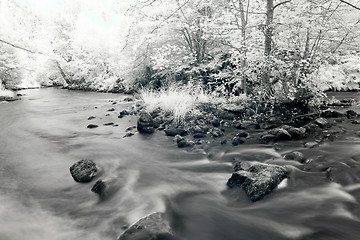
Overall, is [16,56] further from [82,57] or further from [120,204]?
[120,204]

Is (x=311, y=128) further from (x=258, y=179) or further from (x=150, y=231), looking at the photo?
(x=150, y=231)

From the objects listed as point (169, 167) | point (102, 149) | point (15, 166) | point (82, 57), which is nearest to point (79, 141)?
point (102, 149)

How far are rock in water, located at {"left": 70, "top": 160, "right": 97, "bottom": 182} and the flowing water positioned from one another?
0.11 meters

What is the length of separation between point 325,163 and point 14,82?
31.1 meters

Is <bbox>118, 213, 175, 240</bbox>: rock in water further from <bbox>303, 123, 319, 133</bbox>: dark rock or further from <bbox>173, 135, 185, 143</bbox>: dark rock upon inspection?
<bbox>303, 123, 319, 133</bbox>: dark rock

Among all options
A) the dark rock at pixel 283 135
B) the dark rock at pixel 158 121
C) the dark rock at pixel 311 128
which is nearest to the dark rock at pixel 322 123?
the dark rock at pixel 311 128

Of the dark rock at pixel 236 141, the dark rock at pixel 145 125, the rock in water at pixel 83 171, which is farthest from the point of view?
the dark rock at pixel 145 125

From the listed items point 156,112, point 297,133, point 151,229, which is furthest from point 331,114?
point 151,229

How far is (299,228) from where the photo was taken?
2.67m

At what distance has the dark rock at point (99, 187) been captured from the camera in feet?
12.3

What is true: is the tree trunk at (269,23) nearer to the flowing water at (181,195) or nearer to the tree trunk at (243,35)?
the tree trunk at (243,35)

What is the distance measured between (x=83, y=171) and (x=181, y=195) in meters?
1.92

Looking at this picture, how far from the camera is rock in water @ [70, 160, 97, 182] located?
411cm

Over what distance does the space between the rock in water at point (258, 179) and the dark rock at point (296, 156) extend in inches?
30.7
